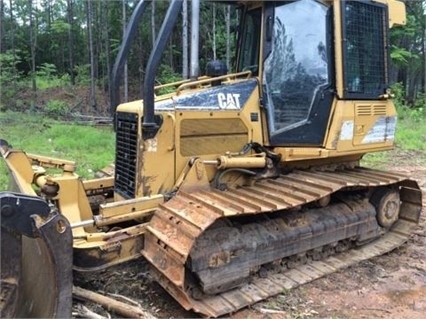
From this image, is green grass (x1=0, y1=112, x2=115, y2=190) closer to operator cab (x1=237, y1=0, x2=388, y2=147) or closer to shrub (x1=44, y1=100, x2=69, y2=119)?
shrub (x1=44, y1=100, x2=69, y2=119)

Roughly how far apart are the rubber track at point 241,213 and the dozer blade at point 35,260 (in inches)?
35.1

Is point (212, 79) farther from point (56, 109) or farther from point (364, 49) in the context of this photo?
point (56, 109)

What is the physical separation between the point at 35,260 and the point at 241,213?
1.64 metres

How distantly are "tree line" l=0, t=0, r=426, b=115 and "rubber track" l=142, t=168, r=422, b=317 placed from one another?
11210 mm

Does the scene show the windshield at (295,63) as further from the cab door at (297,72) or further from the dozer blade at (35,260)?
the dozer blade at (35,260)

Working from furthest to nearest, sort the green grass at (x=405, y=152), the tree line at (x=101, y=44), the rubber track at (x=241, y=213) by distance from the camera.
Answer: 1. the tree line at (x=101, y=44)
2. the green grass at (x=405, y=152)
3. the rubber track at (x=241, y=213)

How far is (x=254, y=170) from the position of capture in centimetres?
483

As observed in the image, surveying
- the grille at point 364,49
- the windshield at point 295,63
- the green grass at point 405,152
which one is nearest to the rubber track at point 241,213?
the windshield at point 295,63

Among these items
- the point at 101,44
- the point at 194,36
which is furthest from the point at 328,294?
the point at 101,44

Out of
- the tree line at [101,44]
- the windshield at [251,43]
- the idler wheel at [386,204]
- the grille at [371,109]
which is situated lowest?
the idler wheel at [386,204]

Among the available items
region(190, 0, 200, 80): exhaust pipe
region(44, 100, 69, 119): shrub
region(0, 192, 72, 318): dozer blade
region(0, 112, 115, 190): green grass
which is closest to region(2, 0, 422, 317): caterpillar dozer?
region(0, 192, 72, 318): dozer blade

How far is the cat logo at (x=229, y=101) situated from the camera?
15.3 feet

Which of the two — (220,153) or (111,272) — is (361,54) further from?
(111,272)

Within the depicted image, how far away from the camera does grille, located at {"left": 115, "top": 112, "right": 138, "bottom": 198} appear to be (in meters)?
4.42
